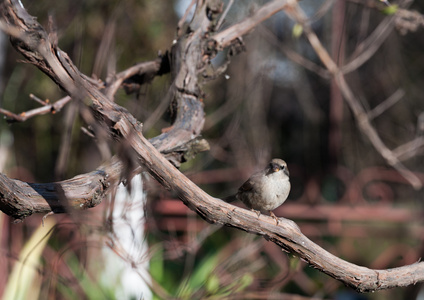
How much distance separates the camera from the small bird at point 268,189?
2.83m

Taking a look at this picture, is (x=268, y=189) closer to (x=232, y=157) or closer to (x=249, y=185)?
(x=249, y=185)

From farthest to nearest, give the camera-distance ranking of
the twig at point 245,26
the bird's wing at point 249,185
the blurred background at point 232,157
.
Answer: the blurred background at point 232,157 → the bird's wing at point 249,185 → the twig at point 245,26

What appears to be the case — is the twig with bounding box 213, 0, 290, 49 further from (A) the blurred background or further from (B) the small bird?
(B) the small bird

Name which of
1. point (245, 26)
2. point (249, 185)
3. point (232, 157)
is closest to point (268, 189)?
point (249, 185)

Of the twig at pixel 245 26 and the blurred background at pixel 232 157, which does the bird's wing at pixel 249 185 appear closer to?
the blurred background at pixel 232 157

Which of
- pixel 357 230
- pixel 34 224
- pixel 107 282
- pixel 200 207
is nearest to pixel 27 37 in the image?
pixel 200 207

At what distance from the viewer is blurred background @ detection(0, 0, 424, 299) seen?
3066 millimetres

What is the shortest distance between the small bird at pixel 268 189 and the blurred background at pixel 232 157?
0.37m

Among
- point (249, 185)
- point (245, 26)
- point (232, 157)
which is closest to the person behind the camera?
point (245, 26)

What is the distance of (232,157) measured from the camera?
594cm

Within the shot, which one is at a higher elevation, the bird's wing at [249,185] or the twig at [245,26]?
the twig at [245,26]

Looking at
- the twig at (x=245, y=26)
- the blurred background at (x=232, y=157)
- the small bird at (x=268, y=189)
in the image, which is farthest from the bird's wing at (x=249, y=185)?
the twig at (x=245, y=26)

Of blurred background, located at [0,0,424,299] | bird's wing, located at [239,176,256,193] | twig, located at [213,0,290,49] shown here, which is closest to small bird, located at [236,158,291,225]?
bird's wing, located at [239,176,256,193]

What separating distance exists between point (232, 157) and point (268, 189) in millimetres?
3105
